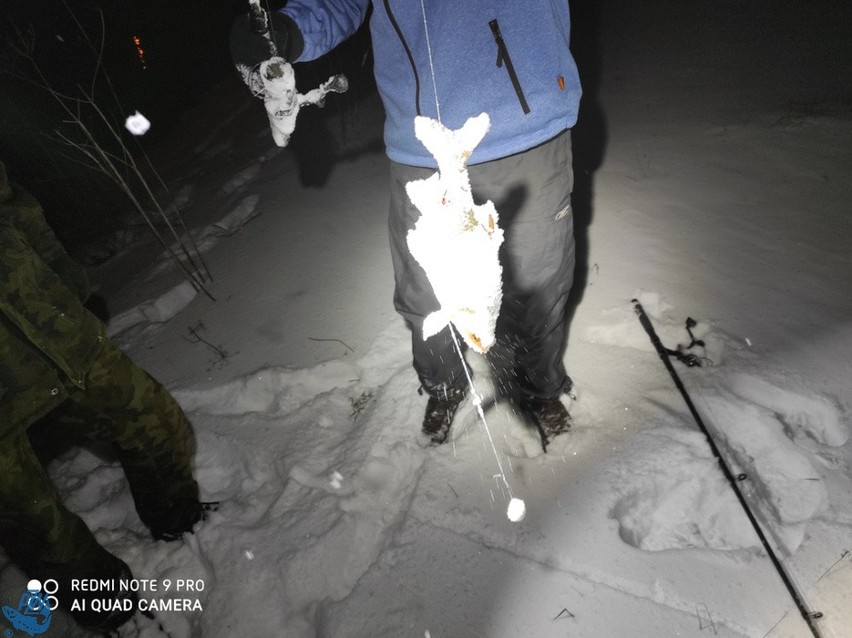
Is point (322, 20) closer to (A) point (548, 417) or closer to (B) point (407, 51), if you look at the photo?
(B) point (407, 51)

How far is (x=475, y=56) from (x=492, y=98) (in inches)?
5.1

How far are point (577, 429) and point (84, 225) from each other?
24.0 ft

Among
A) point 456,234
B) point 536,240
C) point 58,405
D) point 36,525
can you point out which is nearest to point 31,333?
point 58,405

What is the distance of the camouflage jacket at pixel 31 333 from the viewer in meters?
1.39

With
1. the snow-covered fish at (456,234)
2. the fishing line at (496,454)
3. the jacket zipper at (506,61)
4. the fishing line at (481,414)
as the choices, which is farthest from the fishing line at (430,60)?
the fishing line at (496,454)

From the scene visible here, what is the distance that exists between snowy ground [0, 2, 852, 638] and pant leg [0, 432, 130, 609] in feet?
1.44

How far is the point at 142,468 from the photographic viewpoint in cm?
183

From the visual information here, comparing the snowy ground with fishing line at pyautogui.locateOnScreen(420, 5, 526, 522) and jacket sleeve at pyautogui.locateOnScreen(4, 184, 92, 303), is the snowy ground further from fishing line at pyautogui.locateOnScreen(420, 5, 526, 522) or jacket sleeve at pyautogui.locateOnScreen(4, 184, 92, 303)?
jacket sleeve at pyautogui.locateOnScreen(4, 184, 92, 303)

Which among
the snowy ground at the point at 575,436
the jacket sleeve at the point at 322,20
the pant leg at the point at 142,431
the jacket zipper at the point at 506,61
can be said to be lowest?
the snowy ground at the point at 575,436

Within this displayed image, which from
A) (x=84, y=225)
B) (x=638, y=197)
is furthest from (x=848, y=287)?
(x=84, y=225)

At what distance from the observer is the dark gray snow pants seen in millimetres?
1533

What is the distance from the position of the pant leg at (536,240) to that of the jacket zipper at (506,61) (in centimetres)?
16

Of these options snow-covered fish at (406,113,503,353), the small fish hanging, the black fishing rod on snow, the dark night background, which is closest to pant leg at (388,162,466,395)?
the small fish hanging

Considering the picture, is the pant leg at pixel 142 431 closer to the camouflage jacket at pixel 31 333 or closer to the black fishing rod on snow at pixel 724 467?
the camouflage jacket at pixel 31 333
